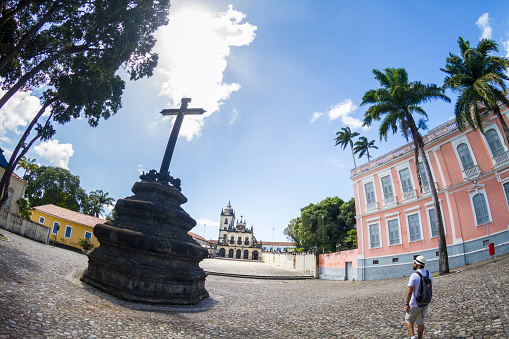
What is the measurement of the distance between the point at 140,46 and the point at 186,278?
9.86 metres

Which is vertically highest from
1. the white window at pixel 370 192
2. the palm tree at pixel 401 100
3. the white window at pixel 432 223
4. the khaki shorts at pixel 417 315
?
the palm tree at pixel 401 100

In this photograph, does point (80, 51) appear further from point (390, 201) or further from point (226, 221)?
point (226, 221)

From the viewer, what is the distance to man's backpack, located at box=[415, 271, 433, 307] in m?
3.78

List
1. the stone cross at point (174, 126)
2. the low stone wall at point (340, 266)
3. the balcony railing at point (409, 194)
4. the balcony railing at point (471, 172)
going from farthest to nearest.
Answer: the low stone wall at point (340, 266)
the balcony railing at point (409, 194)
the balcony railing at point (471, 172)
the stone cross at point (174, 126)

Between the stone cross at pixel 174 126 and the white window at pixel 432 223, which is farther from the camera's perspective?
the white window at pixel 432 223

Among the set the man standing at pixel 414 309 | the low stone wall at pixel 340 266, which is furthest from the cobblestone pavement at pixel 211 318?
the low stone wall at pixel 340 266

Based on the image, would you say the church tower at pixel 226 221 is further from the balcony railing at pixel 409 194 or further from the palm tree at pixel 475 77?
the palm tree at pixel 475 77

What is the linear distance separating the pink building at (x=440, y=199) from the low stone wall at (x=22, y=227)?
86.4 ft

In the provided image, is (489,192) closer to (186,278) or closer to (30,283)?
(186,278)

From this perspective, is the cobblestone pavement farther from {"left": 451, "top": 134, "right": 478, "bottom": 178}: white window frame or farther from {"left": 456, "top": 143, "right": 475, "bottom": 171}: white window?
{"left": 456, "top": 143, "right": 475, "bottom": 171}: white window

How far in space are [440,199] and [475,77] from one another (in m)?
7.70

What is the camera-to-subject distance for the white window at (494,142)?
1376 centimetres

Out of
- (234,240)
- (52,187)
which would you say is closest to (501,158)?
(52,187)

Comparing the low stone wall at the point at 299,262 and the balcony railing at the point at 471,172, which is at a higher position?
the balcony railing at the point at 471,172
